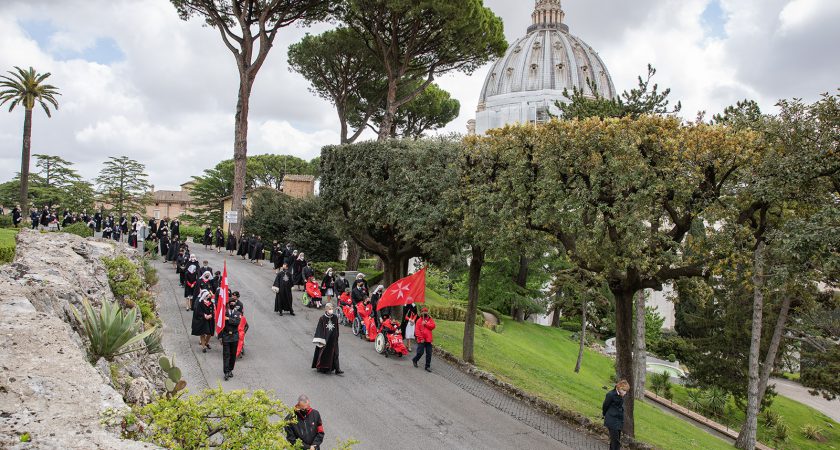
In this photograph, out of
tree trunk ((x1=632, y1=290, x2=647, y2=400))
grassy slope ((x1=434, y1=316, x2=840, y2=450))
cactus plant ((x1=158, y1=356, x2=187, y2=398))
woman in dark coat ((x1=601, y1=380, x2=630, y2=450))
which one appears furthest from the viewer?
tree trunk ((x1=632, y1=290, x2=647, y2=400))

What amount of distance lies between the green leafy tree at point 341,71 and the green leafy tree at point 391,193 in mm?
15003

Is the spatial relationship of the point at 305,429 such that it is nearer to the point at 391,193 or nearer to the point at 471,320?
the point at 471,320

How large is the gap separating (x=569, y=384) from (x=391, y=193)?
29.8 ft

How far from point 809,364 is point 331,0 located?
31952 mm

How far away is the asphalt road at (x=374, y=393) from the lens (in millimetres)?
11484

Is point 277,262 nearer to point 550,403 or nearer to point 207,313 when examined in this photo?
point 207,313

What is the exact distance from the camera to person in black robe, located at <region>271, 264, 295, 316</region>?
21469 millimetres

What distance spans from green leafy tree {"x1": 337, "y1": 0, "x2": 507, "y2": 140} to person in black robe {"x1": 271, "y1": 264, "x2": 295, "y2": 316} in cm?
1414

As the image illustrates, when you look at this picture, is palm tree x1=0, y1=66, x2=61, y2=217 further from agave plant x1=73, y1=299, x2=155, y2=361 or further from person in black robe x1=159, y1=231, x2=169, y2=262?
agave plant x1=73, y1=299, x2=155, y2=361

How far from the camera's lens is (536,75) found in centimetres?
11550

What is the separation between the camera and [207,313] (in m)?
16.0

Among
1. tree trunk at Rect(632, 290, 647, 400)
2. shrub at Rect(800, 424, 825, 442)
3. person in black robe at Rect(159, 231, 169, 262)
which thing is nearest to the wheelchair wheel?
tree trunk at Rect(632, 290, 647, 400)

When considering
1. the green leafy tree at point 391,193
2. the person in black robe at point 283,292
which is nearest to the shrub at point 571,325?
the green leafy tree at point 391,193

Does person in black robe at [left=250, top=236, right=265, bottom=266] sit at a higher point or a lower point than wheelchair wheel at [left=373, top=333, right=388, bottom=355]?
higher
